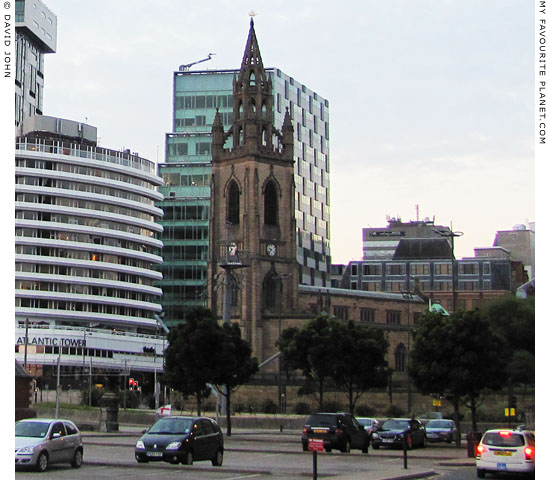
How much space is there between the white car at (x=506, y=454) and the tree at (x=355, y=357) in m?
33.0

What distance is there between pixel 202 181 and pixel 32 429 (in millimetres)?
138448

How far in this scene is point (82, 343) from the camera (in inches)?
5241

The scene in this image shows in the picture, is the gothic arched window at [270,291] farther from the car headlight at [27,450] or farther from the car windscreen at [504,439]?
the car headlight at [27,450]

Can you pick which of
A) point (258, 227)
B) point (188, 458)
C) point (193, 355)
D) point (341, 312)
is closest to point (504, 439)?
point (188, 458)

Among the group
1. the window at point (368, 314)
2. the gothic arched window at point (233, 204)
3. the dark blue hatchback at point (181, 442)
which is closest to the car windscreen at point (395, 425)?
the dark blue hatchback at point (181, 442)

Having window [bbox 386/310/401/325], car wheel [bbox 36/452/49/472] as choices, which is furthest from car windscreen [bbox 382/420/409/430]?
window [bbox 386/310/401/325]

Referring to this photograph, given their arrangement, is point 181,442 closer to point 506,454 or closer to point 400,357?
point 506,454

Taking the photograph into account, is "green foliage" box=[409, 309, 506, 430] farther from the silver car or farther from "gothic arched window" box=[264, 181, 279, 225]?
"gothic arched window" box=[264, 181, 279, 225]

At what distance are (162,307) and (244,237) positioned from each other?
49.6m

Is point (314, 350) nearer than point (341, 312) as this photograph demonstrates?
Yes

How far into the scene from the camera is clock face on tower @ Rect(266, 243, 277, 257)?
115375 mm

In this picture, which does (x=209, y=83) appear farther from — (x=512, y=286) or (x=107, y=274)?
(x=512, y=286)

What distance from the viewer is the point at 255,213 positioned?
115 meters
